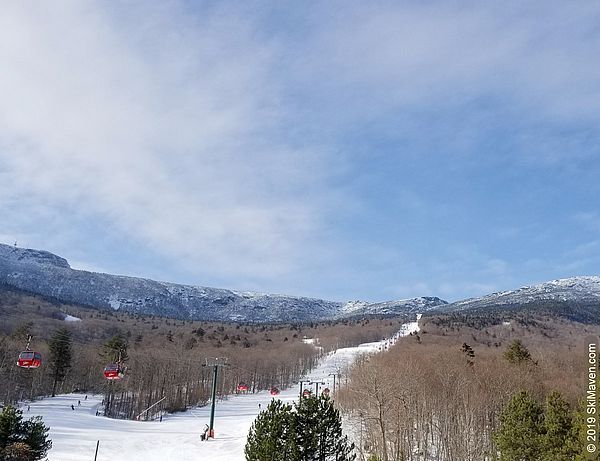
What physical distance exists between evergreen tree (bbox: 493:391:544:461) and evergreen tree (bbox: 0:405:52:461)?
107 feet

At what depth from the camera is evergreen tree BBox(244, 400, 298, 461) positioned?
3272cm

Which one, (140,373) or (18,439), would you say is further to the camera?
(140,373)

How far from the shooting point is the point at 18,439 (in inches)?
1273

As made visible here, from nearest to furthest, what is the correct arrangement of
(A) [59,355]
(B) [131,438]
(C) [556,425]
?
(C) [556,425], (B) [131,438], (A) [59,355]

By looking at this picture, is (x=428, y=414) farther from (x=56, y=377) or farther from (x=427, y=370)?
(x=56, y=377)

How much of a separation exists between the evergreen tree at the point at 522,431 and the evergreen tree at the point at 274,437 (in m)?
17.5

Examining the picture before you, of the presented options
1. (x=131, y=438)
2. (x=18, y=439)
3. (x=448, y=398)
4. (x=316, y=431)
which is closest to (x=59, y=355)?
(x=131, y=438)

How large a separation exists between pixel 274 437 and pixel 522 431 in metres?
19.4

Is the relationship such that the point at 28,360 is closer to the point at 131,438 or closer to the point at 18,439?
the point at 18,439

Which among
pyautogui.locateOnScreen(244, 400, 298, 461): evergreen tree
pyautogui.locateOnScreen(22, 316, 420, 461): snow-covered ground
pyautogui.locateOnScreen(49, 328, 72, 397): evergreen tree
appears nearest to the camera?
pyautogui.locateOnScreen(244, 400, 298, 461): evergreen tree

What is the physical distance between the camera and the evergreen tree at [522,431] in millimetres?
38688

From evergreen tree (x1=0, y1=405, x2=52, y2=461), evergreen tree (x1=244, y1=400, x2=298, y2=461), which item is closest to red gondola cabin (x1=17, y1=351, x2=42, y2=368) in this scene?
evergreen tree (x1=0, y1=405, x2=52, y2=461)

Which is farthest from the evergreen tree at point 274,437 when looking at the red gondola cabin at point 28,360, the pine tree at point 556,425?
the red gondola cabin at point 28,360

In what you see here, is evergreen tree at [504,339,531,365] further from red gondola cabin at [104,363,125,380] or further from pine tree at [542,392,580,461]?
red gondola cabin at [104,363,125,380]
